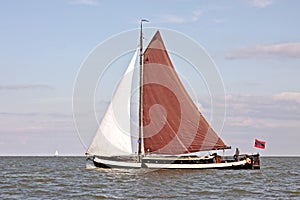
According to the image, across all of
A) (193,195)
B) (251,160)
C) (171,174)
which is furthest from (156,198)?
(251,160)

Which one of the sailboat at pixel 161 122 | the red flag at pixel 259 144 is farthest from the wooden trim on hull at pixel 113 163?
the red flag at pixel 259 144

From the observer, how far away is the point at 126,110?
6244 centimetres

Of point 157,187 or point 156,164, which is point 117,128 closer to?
point 156,164

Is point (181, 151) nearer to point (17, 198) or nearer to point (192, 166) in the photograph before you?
point (192, 166)

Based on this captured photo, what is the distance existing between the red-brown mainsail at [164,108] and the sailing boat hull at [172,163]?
1.11m

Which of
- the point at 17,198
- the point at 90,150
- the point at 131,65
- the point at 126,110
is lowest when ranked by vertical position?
the point at 17,198

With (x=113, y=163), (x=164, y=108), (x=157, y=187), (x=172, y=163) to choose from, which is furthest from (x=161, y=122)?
(x=157, y=187)

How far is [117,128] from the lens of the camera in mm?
61094

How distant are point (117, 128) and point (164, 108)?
594 cm

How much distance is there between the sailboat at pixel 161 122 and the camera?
2459 inches

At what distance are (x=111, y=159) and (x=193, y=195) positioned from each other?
2061cm

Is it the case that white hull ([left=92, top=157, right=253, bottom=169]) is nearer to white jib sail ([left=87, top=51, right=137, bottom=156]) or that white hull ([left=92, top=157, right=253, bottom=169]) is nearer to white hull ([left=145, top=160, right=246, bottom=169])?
white hull ([left=145, top=160, right=246, bottom=169])

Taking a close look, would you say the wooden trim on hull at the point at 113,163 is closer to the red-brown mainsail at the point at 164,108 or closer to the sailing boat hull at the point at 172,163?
the sailing boat hull at the point at 172,163

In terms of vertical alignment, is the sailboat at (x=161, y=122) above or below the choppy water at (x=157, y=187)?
above
